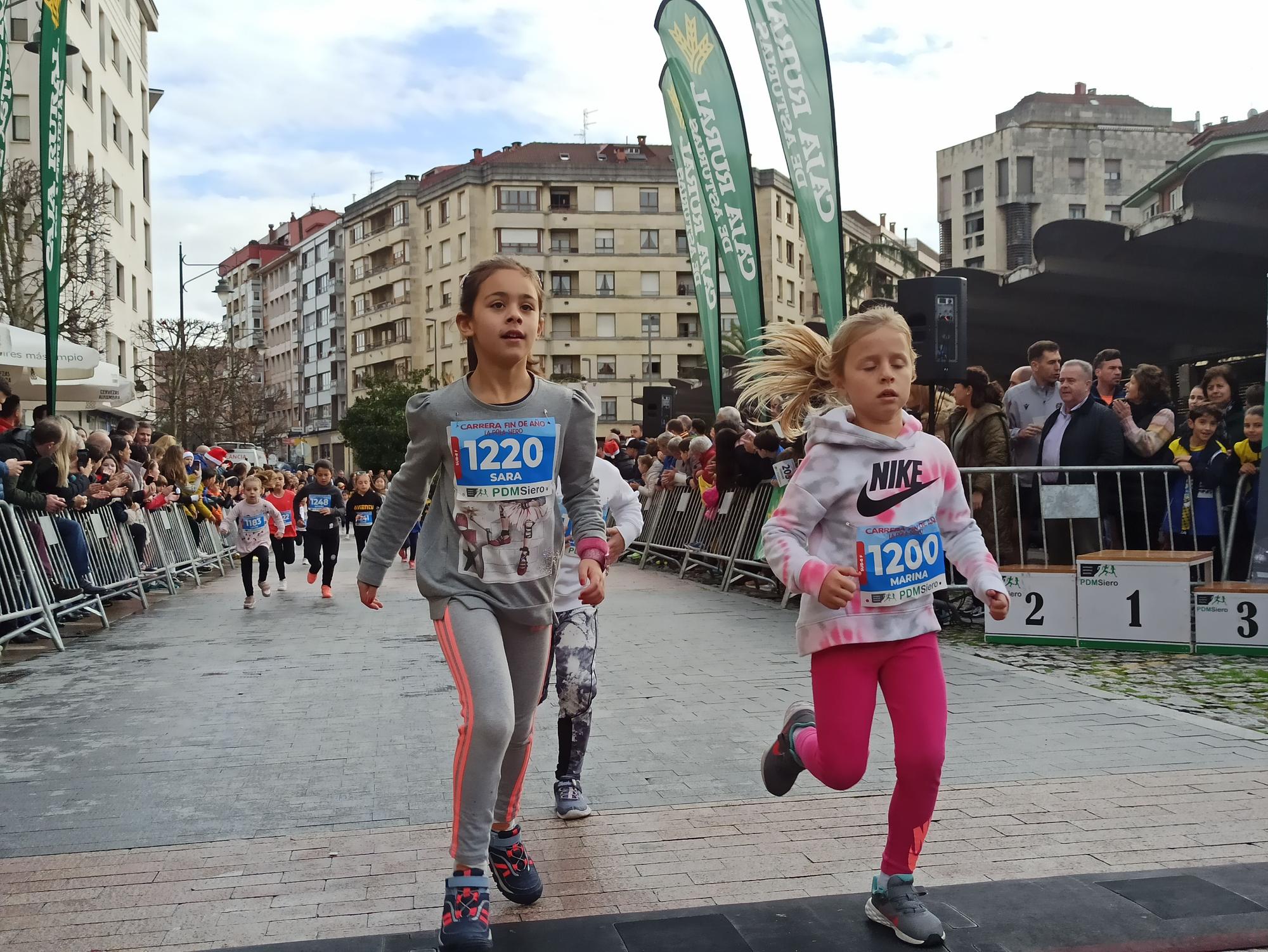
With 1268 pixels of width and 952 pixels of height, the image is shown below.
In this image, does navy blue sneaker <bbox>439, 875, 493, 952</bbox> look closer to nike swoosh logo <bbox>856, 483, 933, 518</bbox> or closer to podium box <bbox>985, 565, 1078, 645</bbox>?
nike swoosh logo <bbox>856, 483, 933, 518</bbox>

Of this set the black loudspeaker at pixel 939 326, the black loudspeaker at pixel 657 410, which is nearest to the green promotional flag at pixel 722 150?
the black loudspeaker at pixel 939 326

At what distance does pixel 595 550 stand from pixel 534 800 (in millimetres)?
1774

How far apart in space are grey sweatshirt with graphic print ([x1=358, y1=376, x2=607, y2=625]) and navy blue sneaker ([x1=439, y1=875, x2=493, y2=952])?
2.42ft

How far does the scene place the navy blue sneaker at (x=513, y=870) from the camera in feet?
13.2

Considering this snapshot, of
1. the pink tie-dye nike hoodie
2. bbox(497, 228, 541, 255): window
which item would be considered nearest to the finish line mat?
the pink tie-dye nike hoodie

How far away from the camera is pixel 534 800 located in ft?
17.7

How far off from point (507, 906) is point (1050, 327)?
17.0 meters

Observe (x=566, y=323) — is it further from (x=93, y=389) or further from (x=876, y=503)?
(x=876, y=503)

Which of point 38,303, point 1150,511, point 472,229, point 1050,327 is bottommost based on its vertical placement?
point 1150,511

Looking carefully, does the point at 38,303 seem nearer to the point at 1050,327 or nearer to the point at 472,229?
the point at 1050,327

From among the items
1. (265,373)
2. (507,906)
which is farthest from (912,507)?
(265,373)

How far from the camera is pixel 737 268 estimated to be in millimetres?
16516

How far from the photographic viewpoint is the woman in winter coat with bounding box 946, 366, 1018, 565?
10.9 meters

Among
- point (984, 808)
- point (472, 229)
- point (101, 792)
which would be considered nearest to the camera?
point (984, 808)
